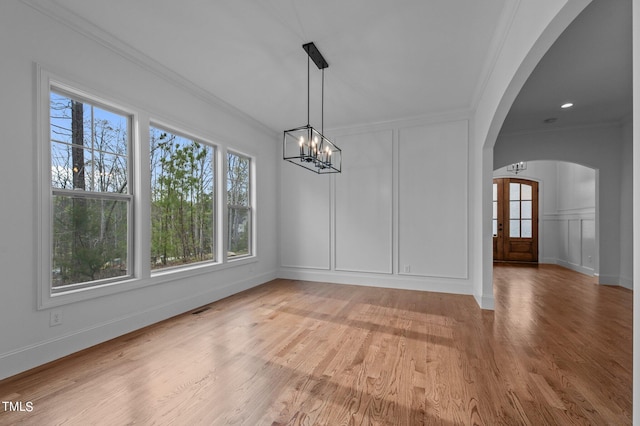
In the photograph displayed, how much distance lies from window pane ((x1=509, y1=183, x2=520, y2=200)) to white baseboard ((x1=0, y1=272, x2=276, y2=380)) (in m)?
8.34

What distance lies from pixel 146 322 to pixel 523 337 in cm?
395

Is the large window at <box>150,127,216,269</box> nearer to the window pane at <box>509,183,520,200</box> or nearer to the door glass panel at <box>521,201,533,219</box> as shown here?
the window pane at <box>509,183,520,200</box>

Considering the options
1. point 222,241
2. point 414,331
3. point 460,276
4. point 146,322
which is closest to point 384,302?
point 414,331

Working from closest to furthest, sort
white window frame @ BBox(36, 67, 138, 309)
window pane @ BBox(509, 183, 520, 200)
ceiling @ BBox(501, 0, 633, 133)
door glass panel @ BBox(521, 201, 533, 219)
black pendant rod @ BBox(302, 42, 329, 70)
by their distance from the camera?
1. white window frame @ BBox(36, 67, 138, 309)
2. ceiling @ BBox(501, 0, 633, 133)
3. black pendant rod @ BBox(302, 42, 329, 70)
4. door glass panel @ BBox(521, 201, 533, 219)
5. window pane @ BBox(509, 183, 520, 200)

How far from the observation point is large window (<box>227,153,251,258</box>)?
4.67 metres

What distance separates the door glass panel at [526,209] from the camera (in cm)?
816

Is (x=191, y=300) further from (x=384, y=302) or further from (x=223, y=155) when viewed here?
(x=384, y=302)

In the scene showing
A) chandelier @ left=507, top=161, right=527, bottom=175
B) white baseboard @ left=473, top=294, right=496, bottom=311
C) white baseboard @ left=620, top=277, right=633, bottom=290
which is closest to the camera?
white baseboard @ left=473, top=294, right=496, bottom=311

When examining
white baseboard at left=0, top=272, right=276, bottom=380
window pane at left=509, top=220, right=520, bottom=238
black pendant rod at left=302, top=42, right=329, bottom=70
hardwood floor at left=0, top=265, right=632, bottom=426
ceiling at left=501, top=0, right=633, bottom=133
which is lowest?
hardwood floor at left=0, top=265, right=632, bottom=426

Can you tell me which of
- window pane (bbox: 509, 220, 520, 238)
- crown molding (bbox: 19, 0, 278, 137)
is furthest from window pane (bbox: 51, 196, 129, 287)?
window pane (bbox: 509, 220, 520, 238)

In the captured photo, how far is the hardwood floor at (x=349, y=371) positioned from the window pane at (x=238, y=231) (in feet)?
3.87

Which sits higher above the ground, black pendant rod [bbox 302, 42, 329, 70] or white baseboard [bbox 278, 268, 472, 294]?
black pendant rod [bbox 302, 42, 329, 70]

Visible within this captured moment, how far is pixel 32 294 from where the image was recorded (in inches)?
90.1

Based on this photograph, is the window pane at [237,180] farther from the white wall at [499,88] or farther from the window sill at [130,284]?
the white wall at [499,88]
